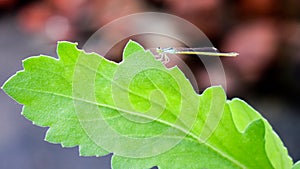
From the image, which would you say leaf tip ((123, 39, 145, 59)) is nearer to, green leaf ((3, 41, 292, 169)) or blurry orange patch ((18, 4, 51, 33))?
green leaf ((3, 41, 292, 169))

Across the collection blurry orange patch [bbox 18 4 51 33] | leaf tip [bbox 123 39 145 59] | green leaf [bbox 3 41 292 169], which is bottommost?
green leaf [bbox 3 41 292 169]

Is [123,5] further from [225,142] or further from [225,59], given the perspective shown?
[225,142]

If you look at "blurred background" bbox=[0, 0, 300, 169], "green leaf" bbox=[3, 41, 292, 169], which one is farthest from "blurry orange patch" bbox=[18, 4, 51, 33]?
"green leaf" bbox=[3, 41, 292, 169]

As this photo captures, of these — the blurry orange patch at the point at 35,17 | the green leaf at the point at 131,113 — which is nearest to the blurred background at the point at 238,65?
the blurry orange patch at the point at 35,17

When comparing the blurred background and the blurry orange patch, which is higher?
the blurry orange patch

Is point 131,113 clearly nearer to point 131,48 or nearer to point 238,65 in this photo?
point 131,48

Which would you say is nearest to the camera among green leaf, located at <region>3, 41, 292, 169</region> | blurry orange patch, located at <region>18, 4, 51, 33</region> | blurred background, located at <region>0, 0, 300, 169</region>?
green leaf, located at <region>3, 41, 292, 169</region>

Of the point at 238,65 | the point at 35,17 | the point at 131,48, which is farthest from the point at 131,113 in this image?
the point at 35,17

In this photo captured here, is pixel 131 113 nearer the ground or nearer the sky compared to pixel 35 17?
nearer the ground

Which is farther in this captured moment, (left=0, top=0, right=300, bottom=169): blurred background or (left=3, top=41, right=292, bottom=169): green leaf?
(left=0, top=0, right=300, bottom=169): blurred background

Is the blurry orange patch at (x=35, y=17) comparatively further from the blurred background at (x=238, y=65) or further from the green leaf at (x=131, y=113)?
the green leaf at (x=131, y=113)
